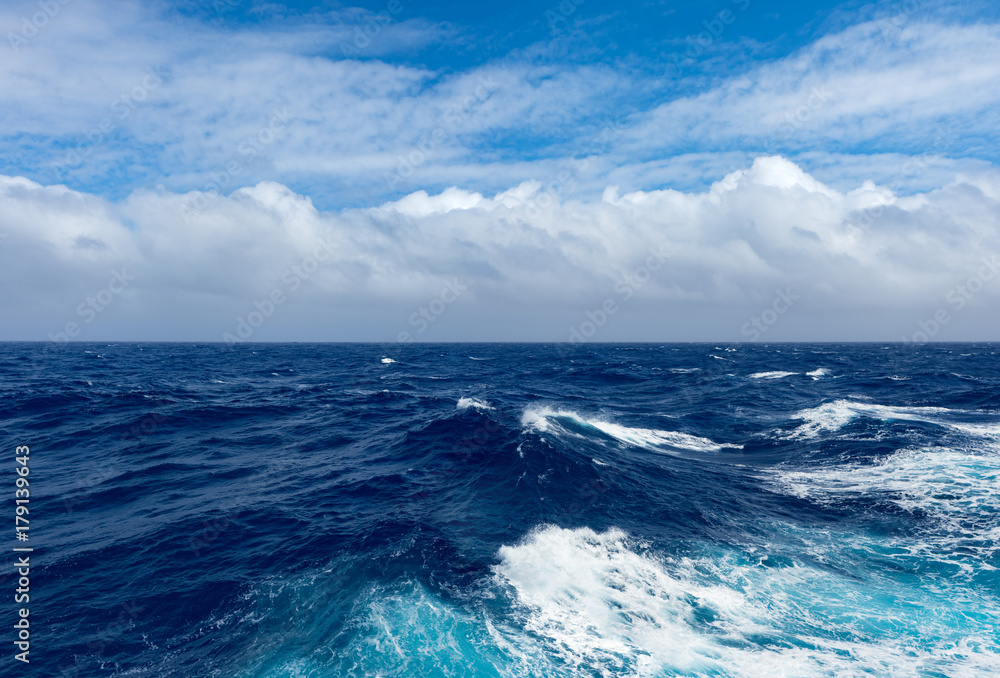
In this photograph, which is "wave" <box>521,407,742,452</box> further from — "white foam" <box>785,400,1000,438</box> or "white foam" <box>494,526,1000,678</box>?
"white foam" <box>494,526,1000,678</box>

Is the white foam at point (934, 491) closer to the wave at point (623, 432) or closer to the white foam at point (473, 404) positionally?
the wave at point (623, 432)

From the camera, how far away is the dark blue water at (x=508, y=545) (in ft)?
41.8

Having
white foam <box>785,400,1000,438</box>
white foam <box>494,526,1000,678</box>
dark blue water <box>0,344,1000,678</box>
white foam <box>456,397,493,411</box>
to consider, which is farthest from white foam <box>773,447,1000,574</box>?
white foam <box>456,397,493,411</box>

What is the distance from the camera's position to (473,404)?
42.9m

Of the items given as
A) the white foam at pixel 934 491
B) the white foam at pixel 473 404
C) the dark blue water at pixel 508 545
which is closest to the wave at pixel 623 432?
the dark blue water at pixel 508 545

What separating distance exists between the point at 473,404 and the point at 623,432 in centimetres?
1350

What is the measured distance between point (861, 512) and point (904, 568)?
5.04m

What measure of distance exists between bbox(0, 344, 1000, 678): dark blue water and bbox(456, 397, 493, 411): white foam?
148 inches

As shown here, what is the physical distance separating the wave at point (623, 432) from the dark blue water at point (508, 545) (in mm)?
317

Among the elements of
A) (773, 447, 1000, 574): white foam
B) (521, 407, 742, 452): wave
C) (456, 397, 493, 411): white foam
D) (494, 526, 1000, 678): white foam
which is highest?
(456, 397, 493, 411): white foam

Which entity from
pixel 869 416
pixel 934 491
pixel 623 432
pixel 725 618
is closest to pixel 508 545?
pixel 725 618

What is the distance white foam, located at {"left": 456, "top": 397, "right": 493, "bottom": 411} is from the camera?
41.4 metres

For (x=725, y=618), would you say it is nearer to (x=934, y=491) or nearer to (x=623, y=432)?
(x=934, y=491)

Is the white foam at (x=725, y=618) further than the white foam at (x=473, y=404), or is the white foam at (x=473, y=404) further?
the white foam at (x=473, y=404)
